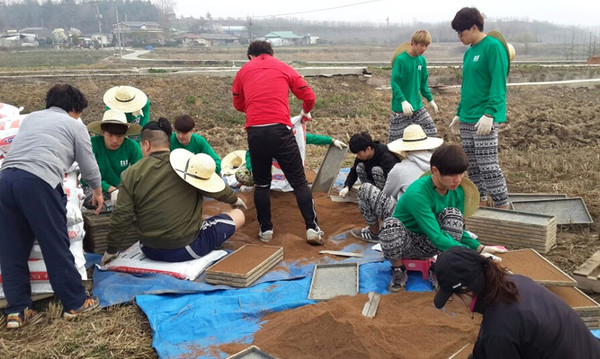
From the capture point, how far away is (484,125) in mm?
4652

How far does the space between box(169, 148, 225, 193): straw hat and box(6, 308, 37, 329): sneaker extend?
4.51 ft

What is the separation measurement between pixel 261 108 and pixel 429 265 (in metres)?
1.90

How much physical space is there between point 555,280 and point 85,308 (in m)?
3.08

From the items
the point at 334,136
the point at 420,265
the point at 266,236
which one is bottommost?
the point at 334,136

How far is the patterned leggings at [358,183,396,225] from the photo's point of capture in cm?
421

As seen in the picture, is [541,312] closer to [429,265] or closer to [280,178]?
[429,265]

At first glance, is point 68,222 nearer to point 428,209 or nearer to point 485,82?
point 428,209

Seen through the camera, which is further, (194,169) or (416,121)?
(416,121)

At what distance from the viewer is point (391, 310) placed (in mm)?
3344

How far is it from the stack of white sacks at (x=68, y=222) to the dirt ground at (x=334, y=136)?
221 millimetres

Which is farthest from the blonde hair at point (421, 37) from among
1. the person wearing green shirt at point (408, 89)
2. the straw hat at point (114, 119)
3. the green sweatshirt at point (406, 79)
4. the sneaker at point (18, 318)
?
the sneaker at point (18, 318)

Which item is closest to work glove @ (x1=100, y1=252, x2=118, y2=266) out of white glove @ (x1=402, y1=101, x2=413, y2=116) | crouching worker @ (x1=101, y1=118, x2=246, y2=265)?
crouching worker @ (x1=101, y1=118, x2=246, y2=265)

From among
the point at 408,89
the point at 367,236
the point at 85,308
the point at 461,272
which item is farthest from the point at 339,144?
the point at 461,272

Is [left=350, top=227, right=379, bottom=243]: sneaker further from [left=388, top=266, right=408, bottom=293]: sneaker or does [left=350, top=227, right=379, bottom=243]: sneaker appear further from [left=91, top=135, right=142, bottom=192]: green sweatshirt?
[left=91, top=135, right=142, bottom=192]: green sweatshirt
